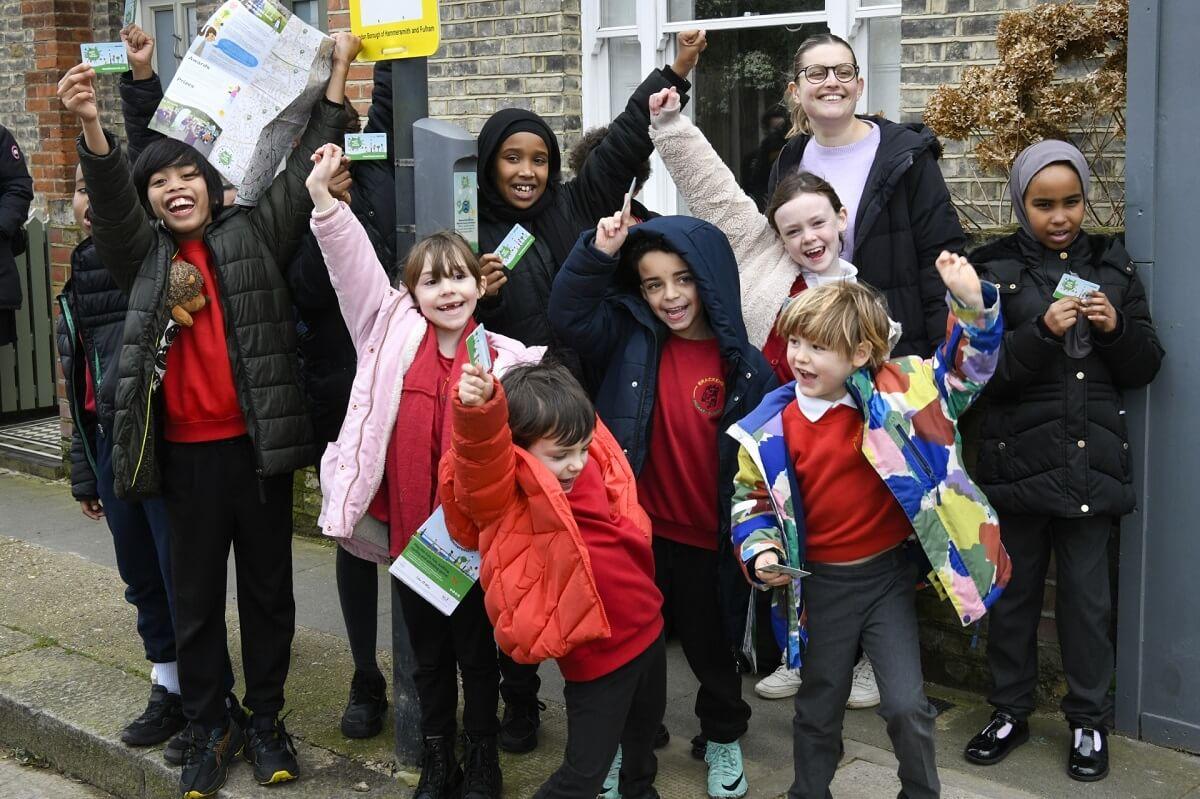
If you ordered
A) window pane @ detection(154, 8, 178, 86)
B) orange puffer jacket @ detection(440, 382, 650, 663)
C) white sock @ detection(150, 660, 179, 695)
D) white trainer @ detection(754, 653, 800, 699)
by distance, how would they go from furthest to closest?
window pane @ detection(154, 8, 178, 86) → white trainer @ detection(754, 653, 800, 699) → white sock @ detection(150, 660, 179, 695) → orange puffer jacket @ detection(440, 382, 650, 663)

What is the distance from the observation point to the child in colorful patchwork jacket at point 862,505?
3.43m

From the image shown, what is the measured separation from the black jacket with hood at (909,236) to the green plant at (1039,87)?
0.55 meters

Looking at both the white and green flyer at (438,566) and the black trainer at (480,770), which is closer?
the white and green flyer at (438,566)

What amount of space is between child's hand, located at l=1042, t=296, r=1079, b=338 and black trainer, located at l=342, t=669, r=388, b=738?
7.81 ft

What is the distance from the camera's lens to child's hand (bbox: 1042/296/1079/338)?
386cm

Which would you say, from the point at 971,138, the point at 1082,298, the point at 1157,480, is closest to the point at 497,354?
the point at 1082,298

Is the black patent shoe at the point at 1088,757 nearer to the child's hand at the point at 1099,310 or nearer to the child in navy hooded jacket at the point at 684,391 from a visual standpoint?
the child in navy hooded jacket at the point at 684,391

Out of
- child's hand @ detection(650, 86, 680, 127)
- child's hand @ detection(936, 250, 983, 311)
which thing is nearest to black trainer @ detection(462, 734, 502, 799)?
child's hand @ detection(936, 250, 983, 311)

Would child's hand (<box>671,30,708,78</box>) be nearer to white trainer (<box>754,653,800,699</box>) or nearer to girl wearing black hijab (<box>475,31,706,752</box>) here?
girl wearing black hijab (<box>475,31,706,752</box>)

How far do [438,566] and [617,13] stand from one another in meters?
4.02

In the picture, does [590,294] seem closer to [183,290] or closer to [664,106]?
[664,106]

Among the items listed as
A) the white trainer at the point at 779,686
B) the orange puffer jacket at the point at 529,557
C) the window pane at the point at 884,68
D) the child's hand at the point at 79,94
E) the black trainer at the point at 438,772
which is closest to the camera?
the orange puffer jacket at the point at 529,557

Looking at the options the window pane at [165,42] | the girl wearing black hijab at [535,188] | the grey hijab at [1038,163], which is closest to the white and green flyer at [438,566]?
the girl wearing black hijab at [535,188]

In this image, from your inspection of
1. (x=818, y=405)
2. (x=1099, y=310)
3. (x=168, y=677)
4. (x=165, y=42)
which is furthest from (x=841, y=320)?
(x=165, y=42)
